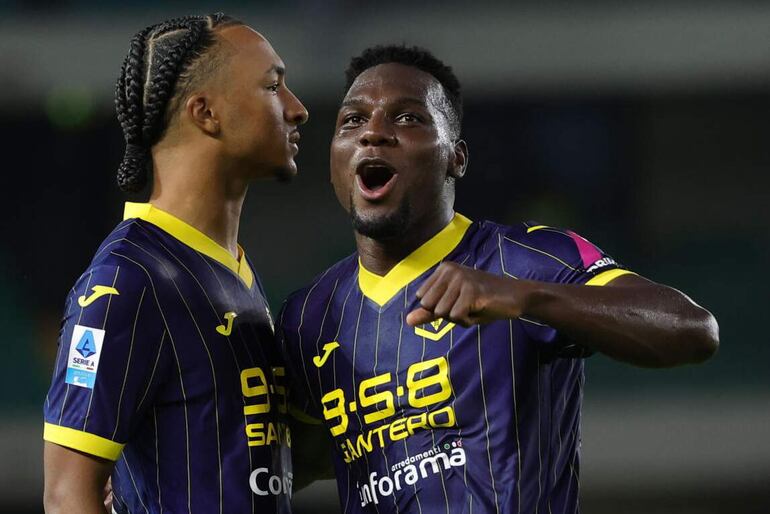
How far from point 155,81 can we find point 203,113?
0.53 feet

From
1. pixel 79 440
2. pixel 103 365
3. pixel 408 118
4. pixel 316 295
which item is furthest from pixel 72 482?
pixel 408 118

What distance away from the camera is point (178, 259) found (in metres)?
3.38

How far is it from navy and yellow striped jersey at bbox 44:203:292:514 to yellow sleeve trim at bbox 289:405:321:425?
0.37ft

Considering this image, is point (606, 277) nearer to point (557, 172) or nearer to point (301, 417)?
point (301, 417)

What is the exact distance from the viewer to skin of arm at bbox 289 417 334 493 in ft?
12.2

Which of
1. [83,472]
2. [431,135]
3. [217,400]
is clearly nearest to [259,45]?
[431,135]

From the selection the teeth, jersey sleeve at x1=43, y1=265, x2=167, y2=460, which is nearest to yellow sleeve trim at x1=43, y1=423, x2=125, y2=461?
jersey sleeve at x1=43, y1=265, x2=167, y2=460

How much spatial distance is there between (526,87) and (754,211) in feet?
8.79

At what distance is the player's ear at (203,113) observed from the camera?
3.49m

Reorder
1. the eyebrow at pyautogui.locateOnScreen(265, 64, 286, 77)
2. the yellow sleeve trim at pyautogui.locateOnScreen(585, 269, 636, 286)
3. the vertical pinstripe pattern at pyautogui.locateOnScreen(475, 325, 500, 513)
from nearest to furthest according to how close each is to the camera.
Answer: the yellow sleeve trim at pyautogui.locateOnScreen(585, 269, 636, 286) < the vertical pinstripe pattern at pyautogui.locateOnScreen(475, 325, 500, 513) < the eyebrow at pyautogui.locateOnScreen(265, 64, 286, 77)

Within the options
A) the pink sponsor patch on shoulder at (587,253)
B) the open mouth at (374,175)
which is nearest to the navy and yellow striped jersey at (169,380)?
the open mouth at (374,175)

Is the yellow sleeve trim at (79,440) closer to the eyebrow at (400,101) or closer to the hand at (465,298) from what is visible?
the hand at (465,298)

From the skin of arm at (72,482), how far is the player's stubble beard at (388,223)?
3.04ft

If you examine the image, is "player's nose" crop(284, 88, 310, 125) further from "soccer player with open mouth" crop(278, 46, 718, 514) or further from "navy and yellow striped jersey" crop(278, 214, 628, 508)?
"navy and yellow striped jersey" crop(278, 214, 628, 508)
